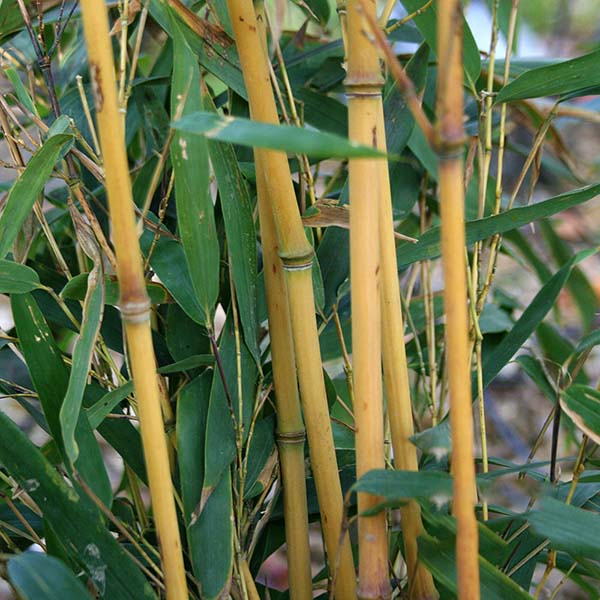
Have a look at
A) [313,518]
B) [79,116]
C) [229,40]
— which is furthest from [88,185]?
[313,518]

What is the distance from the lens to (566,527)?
1.52 ft

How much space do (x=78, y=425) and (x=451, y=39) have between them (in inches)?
13.2

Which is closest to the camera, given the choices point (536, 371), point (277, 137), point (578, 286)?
point (277, 137)

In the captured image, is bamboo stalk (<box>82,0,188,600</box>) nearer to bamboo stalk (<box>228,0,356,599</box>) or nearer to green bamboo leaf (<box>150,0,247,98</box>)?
bamboo stalk (<box>228,0,356,599</box>)

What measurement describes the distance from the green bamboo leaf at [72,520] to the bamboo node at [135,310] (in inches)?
5.8

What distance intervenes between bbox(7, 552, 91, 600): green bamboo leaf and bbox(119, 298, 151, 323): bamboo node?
127 mm

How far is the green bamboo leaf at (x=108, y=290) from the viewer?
558 millimetres

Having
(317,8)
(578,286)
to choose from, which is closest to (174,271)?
(317,8)

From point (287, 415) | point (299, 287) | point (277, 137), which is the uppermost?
point (277, 137)

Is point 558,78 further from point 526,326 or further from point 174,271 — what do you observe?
point 174,271

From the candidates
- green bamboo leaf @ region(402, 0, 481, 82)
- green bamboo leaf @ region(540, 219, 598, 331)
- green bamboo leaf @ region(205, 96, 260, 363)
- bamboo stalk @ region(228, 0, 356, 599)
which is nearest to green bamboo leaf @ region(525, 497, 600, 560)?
bamboo stalk @ region(228, 0, 356, 599)

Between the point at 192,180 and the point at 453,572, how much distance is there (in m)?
0.29

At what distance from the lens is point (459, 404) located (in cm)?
36

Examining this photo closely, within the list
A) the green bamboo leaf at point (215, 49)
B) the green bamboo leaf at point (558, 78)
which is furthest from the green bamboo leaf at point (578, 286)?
the green bamboo leaf at point (215, 49)
